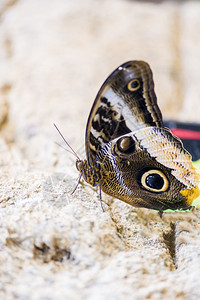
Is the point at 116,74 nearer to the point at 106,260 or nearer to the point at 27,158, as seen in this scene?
the point at 106,260

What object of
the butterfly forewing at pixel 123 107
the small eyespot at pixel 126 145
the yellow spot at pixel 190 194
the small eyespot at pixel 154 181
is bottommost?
the yellow spot at pixel 190 194

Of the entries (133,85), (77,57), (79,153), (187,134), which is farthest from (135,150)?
(77,57)

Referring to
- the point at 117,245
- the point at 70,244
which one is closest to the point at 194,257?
the point at 117,245

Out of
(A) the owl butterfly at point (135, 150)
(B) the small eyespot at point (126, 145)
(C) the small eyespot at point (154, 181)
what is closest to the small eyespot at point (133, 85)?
(A) the owl butterfly at point (135, 150)

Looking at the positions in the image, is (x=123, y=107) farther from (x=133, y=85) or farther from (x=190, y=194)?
(x=190, y=194)

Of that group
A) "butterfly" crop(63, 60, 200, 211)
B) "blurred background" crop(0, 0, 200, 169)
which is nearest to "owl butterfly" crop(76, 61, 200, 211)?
"butterfly" crop(63, 60, 200, 211)

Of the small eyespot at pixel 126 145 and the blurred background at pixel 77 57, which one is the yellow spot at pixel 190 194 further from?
the blurred background at pixel 77 57
